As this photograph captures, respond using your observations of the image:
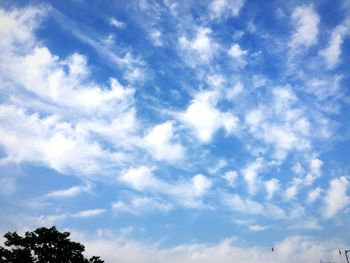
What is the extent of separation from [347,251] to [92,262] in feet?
226

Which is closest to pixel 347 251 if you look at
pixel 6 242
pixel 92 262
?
pixel 92 262

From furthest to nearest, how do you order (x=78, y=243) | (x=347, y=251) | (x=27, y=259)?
1. (x=347, y=251)
2. (x=78, y=243)
3. (x=27, y=259)

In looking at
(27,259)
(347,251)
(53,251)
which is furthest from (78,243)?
(347,251)

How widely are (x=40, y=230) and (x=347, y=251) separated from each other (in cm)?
7725

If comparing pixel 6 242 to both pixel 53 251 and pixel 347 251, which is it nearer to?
pixel 53 251

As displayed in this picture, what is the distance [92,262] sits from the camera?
62.8 m

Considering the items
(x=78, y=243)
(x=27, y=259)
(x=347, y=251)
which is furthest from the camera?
(x=347, y=251)

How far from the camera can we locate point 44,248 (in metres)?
58.8

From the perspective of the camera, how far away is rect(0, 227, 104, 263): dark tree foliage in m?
56.0

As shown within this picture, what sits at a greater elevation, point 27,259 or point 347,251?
point 347,251

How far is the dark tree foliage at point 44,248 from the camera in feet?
184

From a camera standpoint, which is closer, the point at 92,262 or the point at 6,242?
the point at 6,242

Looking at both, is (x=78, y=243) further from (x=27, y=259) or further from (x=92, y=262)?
(x=27, y=259)

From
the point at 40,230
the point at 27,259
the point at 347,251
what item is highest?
the point at 347,251
